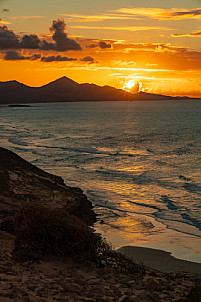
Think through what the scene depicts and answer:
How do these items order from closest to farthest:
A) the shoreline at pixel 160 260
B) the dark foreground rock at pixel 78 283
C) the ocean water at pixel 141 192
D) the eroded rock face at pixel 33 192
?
the dark foreground rock at pixel 78 283 → the shoreline at pixel 160 260 → the ocean water at pixel 141 192 → the eroded rock face at pixel 33 192

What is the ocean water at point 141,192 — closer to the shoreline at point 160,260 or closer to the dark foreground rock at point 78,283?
the shoreline at point 160,260

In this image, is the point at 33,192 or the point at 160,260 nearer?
the point at 160,260

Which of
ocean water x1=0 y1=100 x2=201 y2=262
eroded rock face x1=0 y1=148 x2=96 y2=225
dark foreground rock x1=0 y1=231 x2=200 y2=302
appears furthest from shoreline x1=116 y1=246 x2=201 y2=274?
eroded rock face x1=0 y1=148 x2=96 y2=225

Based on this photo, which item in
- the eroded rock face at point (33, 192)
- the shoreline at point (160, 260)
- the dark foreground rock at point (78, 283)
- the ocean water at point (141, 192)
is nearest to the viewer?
the dark foreground rock at point (78, 283)

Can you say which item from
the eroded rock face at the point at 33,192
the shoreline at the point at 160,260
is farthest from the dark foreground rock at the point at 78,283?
the eroded rock face at the point at 33,192

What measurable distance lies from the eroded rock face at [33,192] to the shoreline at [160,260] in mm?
3834

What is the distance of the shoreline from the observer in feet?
38.9

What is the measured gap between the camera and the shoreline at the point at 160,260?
1184cm

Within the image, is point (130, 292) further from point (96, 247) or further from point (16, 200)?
point (16, 200)

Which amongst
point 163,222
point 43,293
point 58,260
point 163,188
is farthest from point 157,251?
point 163,188

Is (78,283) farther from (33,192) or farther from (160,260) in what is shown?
(33,192)

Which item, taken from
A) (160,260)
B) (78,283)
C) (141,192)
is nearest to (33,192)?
(160,260)

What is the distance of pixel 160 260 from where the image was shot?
1271 cm

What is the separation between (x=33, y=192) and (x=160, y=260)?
833 cm
